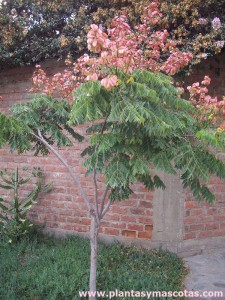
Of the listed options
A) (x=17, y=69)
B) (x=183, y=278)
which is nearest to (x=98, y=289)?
(x=183, y=278)

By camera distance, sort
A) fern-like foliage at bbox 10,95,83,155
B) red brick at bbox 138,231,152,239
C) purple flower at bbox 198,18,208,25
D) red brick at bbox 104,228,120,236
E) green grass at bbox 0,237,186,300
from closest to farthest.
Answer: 1. fern-like foliage at bbox 10,95,83,155
2. green grass at bbox 0,237,186,300
3. purple flower at bbox 198,18,208,25
4. red brick at bbox 138,231,152,239
5. red brick at bbox 104,228,120,236

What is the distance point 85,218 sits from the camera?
4.93 metres

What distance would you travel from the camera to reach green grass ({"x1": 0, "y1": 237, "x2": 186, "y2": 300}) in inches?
138

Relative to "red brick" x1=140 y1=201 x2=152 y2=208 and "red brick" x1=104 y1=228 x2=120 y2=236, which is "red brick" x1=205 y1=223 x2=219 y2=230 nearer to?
"red brick" x1=140 y1=201 x2=152 y2=208

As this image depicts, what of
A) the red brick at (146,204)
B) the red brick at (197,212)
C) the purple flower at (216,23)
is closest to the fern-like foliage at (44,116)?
the red brick at (146,204)

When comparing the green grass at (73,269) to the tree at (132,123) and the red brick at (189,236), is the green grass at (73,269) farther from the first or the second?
the tree at (132,123)

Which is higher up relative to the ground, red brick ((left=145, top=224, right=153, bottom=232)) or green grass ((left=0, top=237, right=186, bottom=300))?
red brick ((left=145, top=224, right=153, bottom=232))

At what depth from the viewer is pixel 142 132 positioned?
2.39 meters

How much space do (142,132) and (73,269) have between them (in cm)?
207

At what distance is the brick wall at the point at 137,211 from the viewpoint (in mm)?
4516

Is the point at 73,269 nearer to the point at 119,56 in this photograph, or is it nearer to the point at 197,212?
the point at 197,212

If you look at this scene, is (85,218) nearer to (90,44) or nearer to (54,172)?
(54,172)

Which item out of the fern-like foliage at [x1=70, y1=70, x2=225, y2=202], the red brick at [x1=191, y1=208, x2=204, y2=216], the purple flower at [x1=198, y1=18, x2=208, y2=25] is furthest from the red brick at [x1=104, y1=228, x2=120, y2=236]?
the purple flower at [x1=198, y1=18, x2=208, y2=25]

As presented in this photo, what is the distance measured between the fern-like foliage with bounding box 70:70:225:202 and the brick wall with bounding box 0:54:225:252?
199cm
